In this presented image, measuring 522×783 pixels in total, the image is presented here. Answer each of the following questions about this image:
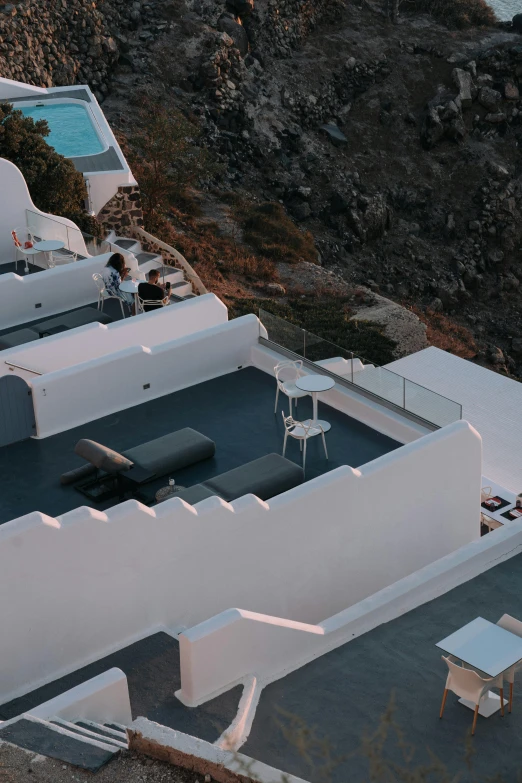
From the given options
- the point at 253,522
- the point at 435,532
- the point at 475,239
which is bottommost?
the point at 475,239

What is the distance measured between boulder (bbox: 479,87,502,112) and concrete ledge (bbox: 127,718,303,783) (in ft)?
150

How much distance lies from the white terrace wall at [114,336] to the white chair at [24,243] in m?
4.89

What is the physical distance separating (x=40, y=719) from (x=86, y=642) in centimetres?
252

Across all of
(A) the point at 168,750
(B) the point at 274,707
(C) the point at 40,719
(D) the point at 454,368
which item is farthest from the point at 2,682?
(D) the point at 454,368

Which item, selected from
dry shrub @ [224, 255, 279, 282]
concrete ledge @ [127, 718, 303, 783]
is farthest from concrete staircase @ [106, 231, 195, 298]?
concrete ledge @ [127, 718, 303, 783]

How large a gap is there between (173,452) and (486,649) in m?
5.29

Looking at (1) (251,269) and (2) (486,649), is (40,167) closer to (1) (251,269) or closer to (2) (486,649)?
(1) (251,269)

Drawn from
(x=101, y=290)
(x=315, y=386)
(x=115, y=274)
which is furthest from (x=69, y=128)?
(x=315, y=386)

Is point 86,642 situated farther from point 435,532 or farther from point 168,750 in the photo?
point 435,532

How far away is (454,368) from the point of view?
87.2 ft

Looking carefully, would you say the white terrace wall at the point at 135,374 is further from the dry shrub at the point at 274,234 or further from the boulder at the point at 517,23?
the boulder at the point at 517,23

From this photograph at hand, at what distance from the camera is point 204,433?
49.9 feet

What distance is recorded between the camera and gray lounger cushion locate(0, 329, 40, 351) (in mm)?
17250

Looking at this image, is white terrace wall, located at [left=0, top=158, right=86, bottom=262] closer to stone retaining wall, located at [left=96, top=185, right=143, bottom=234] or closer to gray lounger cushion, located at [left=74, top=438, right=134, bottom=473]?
stone retaining wall, located at [left=96, top=185, right=143, bottom=234]
